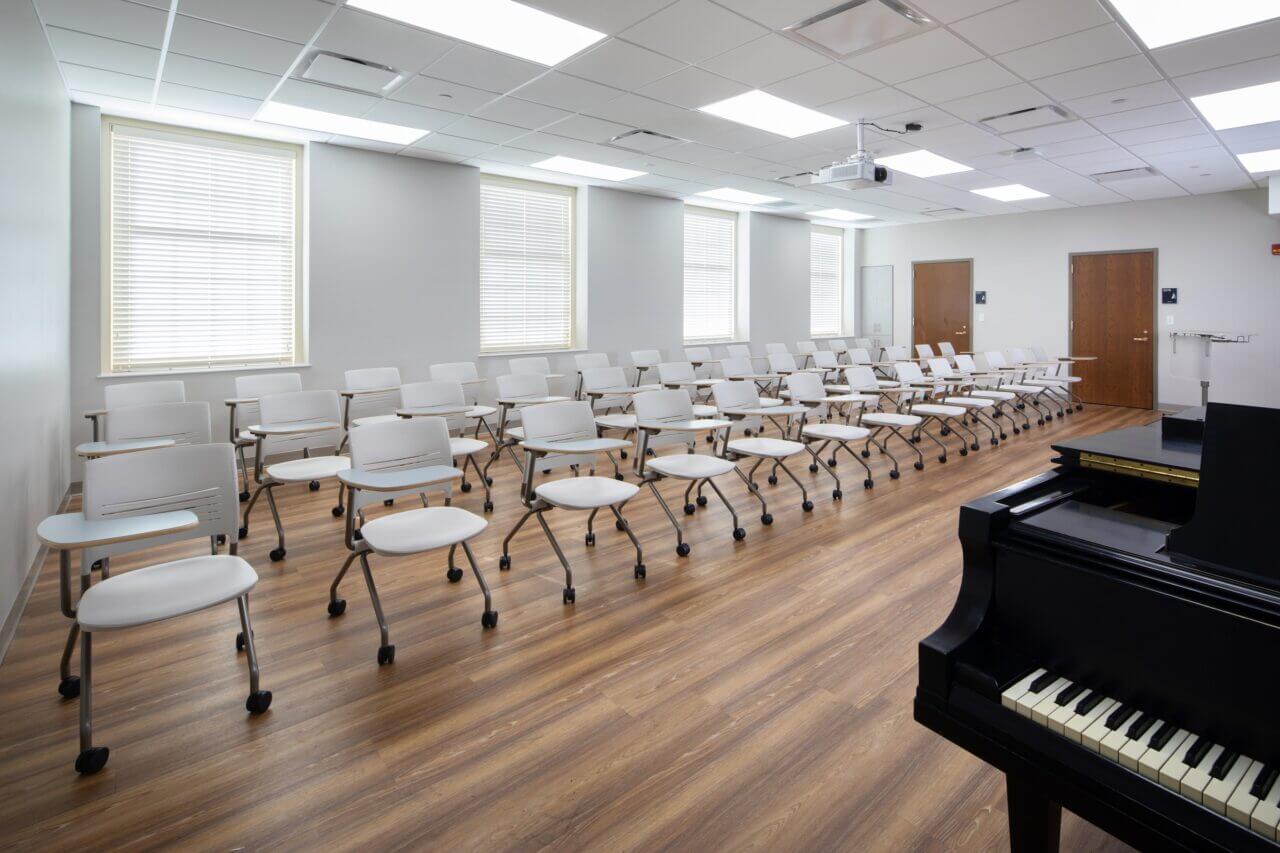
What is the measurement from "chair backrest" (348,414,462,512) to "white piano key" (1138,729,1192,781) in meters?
2.73

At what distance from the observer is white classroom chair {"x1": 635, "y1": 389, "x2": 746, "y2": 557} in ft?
12.8

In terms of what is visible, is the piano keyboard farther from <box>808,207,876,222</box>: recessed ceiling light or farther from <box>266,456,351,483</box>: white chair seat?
<box>808,207,876,222</box>: recessed ceiling light

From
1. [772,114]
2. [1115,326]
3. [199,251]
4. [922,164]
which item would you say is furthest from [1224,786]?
[1115,326]

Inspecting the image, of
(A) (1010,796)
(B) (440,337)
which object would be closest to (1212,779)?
(A) (1010,796)

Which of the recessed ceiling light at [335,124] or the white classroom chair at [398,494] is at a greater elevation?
the recessed ceiling light at [335,124]

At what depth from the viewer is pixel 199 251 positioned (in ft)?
20.0

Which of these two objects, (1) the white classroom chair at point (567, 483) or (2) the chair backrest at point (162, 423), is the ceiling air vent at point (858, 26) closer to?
(1) the white classroom chair at point (567, 483)

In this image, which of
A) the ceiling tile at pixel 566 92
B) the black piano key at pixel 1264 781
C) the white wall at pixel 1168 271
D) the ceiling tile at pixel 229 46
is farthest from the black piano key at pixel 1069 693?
the white wall at pixel 1168 271

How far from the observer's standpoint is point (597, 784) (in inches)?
78.1

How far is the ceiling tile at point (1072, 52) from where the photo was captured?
4047 millimetres

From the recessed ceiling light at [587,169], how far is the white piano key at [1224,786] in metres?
7.12

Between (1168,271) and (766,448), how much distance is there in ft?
27.7

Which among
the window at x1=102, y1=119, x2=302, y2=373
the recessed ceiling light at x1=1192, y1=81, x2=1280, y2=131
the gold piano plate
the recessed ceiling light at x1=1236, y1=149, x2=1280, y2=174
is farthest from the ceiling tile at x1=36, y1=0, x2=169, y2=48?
the recessed ceiling light at x1=1236, y1=149, x2=1280, y2=174

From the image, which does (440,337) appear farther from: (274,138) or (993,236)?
(993,236)
